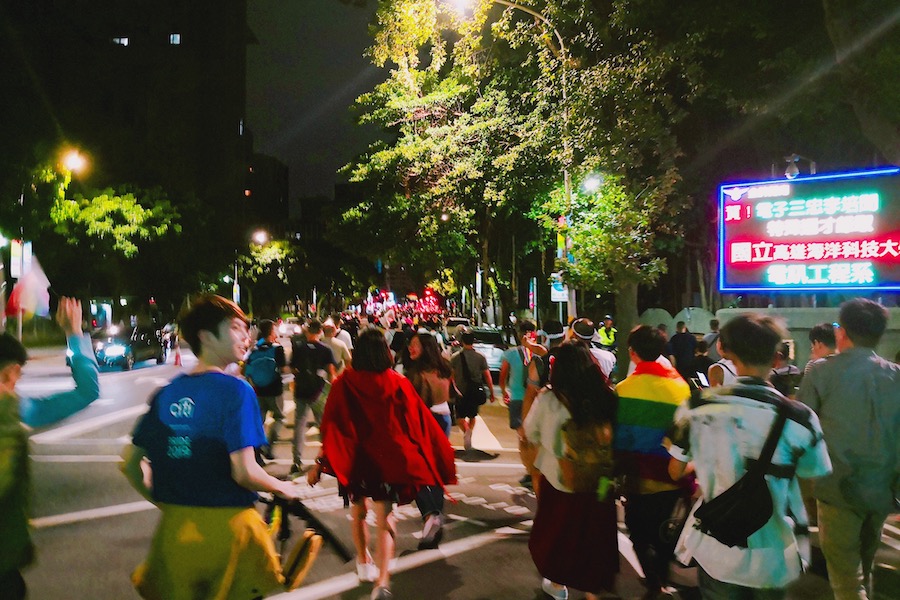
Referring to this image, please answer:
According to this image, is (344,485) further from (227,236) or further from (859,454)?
(227,236)

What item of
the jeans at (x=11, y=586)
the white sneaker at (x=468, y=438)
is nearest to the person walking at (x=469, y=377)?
the white sneaker at (x=468, y=438)

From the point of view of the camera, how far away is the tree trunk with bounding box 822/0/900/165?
33.9 ft

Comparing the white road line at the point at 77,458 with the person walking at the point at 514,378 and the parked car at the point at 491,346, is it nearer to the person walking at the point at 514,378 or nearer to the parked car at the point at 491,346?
the person walking at the point at 514,378

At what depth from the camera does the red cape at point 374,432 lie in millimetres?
5320

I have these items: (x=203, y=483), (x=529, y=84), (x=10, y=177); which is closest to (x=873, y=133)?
(x=203, y=483)

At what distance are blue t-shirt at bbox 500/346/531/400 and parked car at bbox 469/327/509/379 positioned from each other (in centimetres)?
980

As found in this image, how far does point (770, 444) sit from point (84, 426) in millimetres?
12514

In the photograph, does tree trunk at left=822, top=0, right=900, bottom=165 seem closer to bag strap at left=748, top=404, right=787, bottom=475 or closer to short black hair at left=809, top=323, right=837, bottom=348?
short black hair at left=809, top=323, right=837, bottom=348

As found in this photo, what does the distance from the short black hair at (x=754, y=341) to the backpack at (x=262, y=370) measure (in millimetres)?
7121

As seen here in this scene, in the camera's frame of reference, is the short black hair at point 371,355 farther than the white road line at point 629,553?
No

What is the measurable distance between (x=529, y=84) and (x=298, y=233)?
135 m

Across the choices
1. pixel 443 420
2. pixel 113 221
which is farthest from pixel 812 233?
pixel 113 221

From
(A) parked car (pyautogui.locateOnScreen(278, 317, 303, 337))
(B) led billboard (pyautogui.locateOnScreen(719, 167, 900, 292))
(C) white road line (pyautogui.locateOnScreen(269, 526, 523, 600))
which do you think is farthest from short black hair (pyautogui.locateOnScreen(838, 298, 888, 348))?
(A) parked car (pyautogui.locateOnScreen(278, 317, 303, 337))

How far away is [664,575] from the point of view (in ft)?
16.6
